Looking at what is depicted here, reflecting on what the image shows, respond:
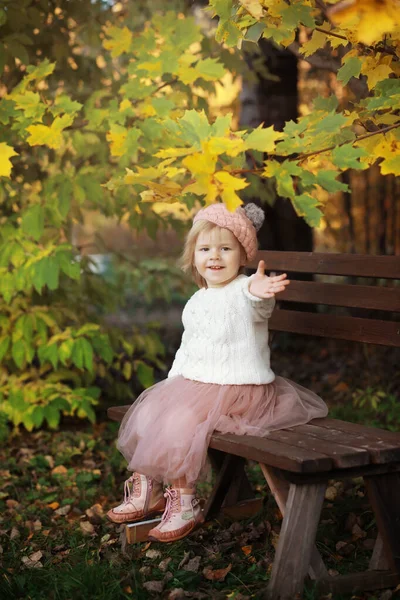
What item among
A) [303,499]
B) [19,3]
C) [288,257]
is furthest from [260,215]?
[19,3]

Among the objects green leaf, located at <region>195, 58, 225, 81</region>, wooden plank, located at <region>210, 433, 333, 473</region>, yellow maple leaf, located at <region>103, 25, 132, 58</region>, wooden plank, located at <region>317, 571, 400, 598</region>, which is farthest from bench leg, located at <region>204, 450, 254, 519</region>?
yellow maple leaf, located at <region>103, 25, 132, 58</region>

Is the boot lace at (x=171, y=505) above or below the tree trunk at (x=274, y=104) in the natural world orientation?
below

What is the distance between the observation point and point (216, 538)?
3.63 m

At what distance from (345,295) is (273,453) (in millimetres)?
1075

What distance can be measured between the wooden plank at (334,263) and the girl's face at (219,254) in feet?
1.62

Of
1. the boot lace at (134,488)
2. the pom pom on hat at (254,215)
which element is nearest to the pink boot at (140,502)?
the boot lace at (134,488)

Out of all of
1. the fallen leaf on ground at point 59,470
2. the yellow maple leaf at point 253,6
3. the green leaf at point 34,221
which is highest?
the yellow maple leaf at point 253,6

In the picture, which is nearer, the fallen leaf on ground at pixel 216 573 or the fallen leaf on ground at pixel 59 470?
the fallen leaf on ground at pixel 216 573

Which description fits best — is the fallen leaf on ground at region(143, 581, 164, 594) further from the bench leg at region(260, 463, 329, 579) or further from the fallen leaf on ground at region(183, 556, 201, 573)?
the bench leg at region(260, 463, 329, 579)

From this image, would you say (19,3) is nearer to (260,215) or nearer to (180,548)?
(260,215)

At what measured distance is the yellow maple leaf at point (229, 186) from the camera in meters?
2.66

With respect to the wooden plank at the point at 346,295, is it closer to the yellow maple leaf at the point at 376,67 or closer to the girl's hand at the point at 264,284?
the girl's hand at the point at 264,284

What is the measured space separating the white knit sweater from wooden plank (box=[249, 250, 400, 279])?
1.48 ft

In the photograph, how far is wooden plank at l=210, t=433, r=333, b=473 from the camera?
8.80 feet
